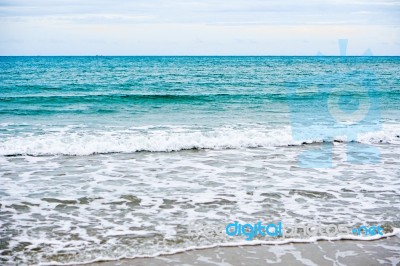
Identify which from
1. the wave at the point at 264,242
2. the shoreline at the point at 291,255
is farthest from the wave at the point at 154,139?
the shoreline at the point at 291,255

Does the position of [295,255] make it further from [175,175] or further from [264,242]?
[175,175]

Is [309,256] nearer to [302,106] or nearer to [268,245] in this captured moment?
[268,245]

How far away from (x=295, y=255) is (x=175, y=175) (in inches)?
174

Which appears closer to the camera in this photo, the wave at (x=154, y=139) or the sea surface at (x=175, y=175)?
the sea surface at (x=175, y=175)

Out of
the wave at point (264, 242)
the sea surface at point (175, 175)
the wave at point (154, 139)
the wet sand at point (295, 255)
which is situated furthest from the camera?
the wave at point (154, 139)

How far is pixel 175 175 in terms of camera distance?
31.9ft

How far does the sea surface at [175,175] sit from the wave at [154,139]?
0.12 feet

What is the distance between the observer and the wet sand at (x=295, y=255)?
18.1 feet

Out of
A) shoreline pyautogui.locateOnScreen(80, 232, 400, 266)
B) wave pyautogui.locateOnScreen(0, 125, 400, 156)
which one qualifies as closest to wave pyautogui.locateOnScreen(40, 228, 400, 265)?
shoreline pyautogui.locateOnScreen(80, 232, 400, 266)

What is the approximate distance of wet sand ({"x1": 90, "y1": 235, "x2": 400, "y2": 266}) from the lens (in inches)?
218

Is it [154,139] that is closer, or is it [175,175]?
[175,175]

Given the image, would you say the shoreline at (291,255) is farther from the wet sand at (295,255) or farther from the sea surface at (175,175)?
the sea surface at (175,175)

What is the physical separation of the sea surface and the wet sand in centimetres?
24

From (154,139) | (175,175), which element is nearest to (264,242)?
(175,175)
